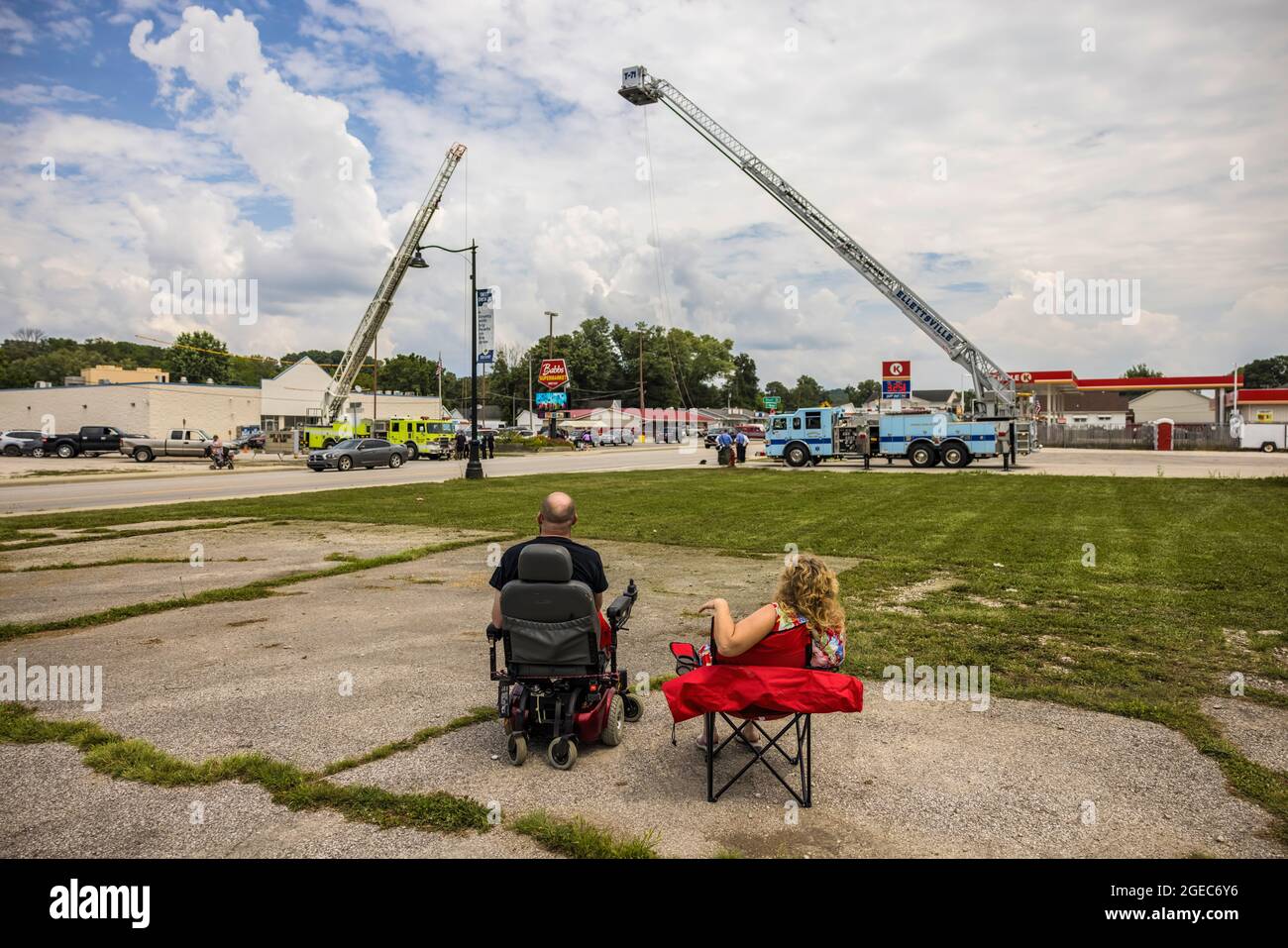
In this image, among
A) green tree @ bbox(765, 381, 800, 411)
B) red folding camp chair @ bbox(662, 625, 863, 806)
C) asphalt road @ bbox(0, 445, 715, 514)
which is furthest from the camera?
green tree @ bbox(765, 381, 800, 411)

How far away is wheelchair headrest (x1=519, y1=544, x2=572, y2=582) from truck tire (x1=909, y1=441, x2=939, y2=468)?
31.7 m

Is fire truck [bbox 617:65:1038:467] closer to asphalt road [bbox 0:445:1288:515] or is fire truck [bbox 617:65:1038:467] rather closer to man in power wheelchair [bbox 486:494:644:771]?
asphalt road [bbox 0:445:1288:515]

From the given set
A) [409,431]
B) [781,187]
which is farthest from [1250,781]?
[409,431]

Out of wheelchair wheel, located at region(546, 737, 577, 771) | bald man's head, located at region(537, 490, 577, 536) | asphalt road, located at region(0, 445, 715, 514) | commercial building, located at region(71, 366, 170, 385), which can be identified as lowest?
wheelchair wheel, located at region(546, 737, 577, 771)

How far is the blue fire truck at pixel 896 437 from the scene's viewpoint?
3262cm

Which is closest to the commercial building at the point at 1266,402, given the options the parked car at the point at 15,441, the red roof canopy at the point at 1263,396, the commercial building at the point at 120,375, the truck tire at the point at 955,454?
the red roof canopy at the point at 1263,396

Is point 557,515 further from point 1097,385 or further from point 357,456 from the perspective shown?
point 1097,385

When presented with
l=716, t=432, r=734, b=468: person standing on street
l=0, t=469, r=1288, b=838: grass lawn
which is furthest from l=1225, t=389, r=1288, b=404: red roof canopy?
l=716, t=432, r=734, b=468: person standing on street

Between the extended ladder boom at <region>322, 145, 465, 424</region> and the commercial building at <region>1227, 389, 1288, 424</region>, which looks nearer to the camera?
the extended ladder boom at <region>322, 145, 465, 424</region>

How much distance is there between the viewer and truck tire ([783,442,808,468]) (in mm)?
35750

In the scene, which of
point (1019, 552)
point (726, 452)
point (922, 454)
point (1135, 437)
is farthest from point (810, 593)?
point (1135, 437)

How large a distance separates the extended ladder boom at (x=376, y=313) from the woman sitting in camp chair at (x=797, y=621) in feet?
172

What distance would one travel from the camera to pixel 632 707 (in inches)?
205

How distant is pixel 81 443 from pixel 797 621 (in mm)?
54929
